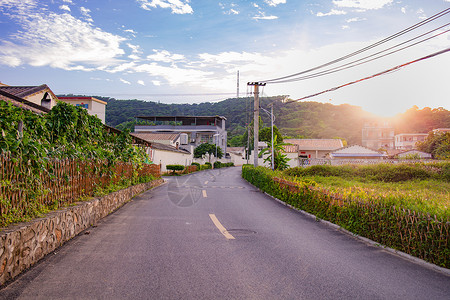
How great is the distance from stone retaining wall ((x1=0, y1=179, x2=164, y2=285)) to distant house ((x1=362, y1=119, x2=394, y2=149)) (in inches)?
3336

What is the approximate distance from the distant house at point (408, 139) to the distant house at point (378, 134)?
3.89 meters

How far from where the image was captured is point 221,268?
5.29m

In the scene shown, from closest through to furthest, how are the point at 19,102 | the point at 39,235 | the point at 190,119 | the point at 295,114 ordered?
the point at 39,235 → the point at 19,102 → the point at 190,119 → the point at 295,114

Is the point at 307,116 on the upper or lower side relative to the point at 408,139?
upper

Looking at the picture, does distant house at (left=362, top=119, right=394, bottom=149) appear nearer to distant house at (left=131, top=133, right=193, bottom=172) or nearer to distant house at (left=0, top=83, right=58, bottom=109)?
distant house at (left=131, top=133, right=193, bottom=172)

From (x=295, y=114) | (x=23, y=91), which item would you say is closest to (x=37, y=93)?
(x=23, y=91)

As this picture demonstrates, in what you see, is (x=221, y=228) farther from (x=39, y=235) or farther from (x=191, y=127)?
(x=191, y=127)

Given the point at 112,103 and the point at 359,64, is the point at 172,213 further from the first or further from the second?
the point at 112,103

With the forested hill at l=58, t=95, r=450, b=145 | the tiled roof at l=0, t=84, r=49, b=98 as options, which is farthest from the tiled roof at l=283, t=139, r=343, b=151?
the tiled roof at l=0, t=84, r=49, b=98

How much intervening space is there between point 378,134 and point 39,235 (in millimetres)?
96637

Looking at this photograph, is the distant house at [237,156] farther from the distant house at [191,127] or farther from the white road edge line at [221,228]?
the white road edge line at [221,228]

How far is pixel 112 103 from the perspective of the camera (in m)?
73.7

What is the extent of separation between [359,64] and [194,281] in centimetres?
1314

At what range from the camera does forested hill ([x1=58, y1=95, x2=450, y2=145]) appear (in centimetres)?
7675
